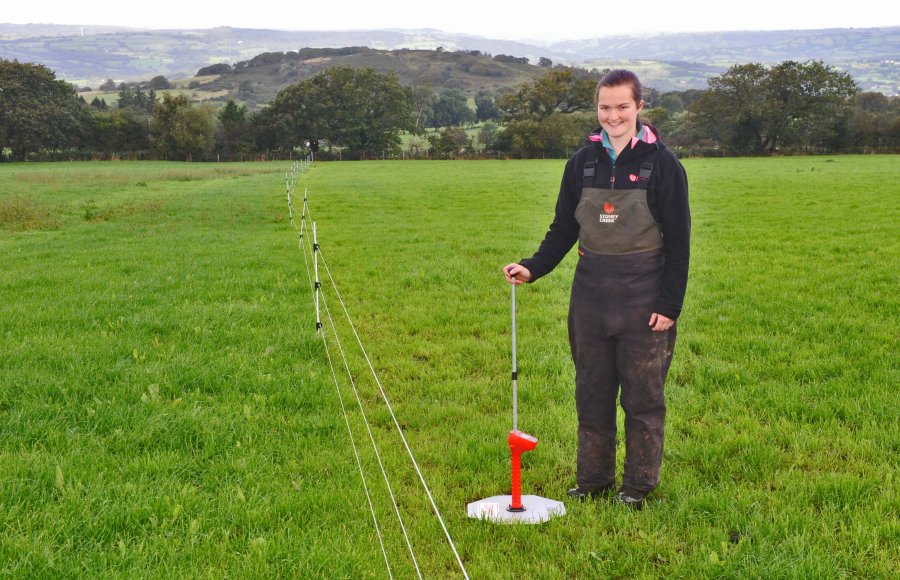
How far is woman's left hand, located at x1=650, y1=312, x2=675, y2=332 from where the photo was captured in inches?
183

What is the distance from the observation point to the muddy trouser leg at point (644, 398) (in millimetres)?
4801

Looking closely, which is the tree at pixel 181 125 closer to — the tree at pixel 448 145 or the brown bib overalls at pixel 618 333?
the tree at pixel 448 145

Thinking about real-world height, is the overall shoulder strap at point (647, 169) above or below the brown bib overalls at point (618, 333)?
above

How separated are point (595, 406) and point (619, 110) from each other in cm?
214

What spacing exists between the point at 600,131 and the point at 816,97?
312 ft

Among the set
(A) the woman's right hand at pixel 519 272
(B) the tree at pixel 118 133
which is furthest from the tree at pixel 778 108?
(A) the woman's right hand at pixel 519 272

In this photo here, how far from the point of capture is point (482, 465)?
591cm

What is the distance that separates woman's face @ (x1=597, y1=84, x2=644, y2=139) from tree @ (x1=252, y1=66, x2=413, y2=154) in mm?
95074

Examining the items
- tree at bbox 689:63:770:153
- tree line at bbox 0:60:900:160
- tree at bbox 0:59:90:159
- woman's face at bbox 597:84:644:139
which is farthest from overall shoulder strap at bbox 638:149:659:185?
tree at bbox 0:59:90:159

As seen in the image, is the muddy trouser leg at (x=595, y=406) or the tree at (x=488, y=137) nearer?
the muddy trouser leg at (x=595, y=406)

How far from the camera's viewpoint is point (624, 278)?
473 cm

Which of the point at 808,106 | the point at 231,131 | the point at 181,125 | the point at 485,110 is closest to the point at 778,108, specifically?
the point at 808,106

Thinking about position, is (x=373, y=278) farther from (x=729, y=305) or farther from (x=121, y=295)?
(x=729, y=305)

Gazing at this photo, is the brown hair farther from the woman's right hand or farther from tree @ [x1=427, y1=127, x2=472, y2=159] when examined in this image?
tree @ [x1=427, y1=127, x2=472, y2=159]
